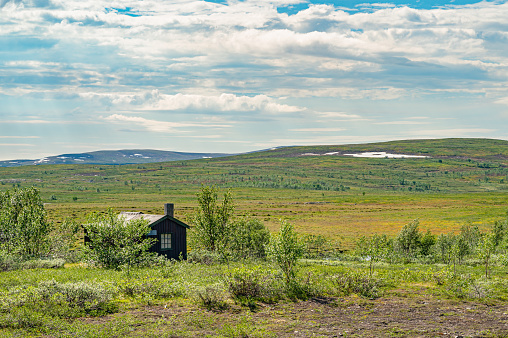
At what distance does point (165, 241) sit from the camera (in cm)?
3609

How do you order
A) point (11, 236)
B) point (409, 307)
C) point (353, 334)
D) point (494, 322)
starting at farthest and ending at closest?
point (11, 236) < point (409, 307) < point (494, 322) < point (353, 334)

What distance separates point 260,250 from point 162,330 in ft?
84.3

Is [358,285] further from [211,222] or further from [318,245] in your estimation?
[318,245]

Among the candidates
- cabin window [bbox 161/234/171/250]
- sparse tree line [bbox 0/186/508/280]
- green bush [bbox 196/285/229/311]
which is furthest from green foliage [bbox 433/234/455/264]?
green bush [bbox 196/285/229/311]

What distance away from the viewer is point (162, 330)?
14.4 meters

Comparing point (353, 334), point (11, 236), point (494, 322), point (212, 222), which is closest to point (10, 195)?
point (11, 236)

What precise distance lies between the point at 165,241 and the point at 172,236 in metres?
0.77

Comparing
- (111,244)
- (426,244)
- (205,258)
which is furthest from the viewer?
(426,244)

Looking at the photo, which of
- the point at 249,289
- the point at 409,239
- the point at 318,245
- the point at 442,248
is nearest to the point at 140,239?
the point at 249,289

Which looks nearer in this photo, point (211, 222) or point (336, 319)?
point (336, 319)

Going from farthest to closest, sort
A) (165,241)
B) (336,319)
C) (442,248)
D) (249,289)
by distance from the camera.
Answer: (442,248)
(165,241)
(249,289)
(336,319)

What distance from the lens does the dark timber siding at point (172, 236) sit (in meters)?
35.5

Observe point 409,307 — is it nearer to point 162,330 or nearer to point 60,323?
point 162,330

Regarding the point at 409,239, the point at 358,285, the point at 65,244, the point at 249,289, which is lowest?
the point at 409,239
